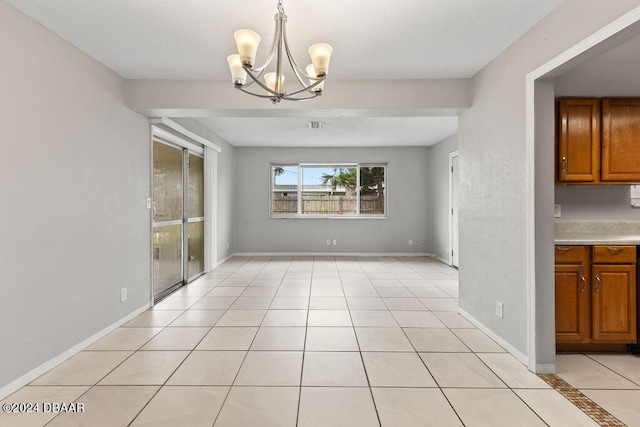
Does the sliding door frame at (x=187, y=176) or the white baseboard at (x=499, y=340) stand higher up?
the sliding door frame at (x=187, y=176)

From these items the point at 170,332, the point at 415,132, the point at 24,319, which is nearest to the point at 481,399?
the point at 170,332

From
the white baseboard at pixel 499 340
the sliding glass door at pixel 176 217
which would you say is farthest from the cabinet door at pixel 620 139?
the sliding glass door at pixel 176 217

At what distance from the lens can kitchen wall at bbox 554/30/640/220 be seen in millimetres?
2152

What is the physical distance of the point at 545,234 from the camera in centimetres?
215

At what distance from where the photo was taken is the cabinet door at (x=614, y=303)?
7.77ft

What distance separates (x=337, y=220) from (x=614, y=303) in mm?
5037

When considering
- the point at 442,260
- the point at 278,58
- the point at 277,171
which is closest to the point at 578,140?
the point at 278,58

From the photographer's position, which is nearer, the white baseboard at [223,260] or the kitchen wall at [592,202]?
the kitchen wall at [592,202]

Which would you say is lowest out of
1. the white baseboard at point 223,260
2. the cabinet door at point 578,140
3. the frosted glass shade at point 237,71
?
the white baseboard at point 223,260

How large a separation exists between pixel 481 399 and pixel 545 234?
1169mm

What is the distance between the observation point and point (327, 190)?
7141 mm

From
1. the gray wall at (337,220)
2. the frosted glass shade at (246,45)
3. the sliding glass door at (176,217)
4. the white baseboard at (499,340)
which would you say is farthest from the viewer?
the gray wall at (337,220)

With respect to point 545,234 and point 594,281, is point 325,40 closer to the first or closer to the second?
point 545,234

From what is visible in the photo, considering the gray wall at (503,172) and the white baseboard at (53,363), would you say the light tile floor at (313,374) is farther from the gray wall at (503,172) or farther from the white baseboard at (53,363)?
the gray wall at (503,172)
